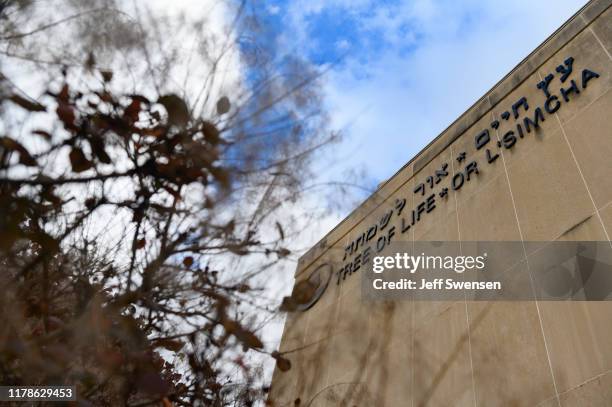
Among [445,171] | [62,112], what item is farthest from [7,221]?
[445,171]

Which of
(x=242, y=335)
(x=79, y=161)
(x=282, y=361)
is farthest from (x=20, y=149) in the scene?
(x=282, y=361)

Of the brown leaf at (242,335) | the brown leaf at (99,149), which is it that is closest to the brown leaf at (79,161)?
the brown leaf at (99,149)

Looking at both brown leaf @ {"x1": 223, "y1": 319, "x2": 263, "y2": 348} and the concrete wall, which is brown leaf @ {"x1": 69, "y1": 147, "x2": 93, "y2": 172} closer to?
brown leaf @ {"x1": 223, "y1": 319, "x2": 263, "y2": 348}

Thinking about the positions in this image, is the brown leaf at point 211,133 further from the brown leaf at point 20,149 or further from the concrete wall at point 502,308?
the concrete wall at point 502,308

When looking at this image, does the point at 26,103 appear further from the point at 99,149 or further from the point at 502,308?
the point at 502,308

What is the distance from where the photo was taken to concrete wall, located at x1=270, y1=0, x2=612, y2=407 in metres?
6.24

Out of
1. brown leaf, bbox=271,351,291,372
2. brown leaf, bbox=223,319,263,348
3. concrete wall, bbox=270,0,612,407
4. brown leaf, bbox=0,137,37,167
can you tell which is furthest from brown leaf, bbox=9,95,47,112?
concrete wall, bbox=270,0,612,407

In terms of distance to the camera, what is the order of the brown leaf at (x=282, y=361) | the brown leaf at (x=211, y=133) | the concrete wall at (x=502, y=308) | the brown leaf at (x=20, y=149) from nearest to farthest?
the brown leaf at (x=20, y=149) < the brown leaf at (x=211, y=133) < the brown leaf at (x=282, y=361) < the concrete wall at (x=502, y=308)

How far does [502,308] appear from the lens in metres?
7.43

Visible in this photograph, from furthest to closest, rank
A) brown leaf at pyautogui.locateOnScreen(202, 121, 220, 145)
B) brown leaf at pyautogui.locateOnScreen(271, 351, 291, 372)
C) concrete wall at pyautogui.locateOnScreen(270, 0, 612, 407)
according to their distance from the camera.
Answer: concrete wall at pyautogui.locateOnScreen(270, 0, 612, 407), brown leaf at pyautogui.locateOnScreen(271, 351, 291, 372), brown leaf at pyautogui.locateOnScreen(202, 121, 220, 145)

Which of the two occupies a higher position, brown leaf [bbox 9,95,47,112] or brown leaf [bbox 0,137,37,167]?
brown leaf [bbox 9,95,47,112]

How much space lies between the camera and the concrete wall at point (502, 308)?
6.24 metres

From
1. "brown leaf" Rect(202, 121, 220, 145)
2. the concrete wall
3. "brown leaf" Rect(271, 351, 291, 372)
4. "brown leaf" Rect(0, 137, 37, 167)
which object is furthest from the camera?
the concrete wall

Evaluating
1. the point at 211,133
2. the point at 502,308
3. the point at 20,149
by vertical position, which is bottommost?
the point at 20,149
